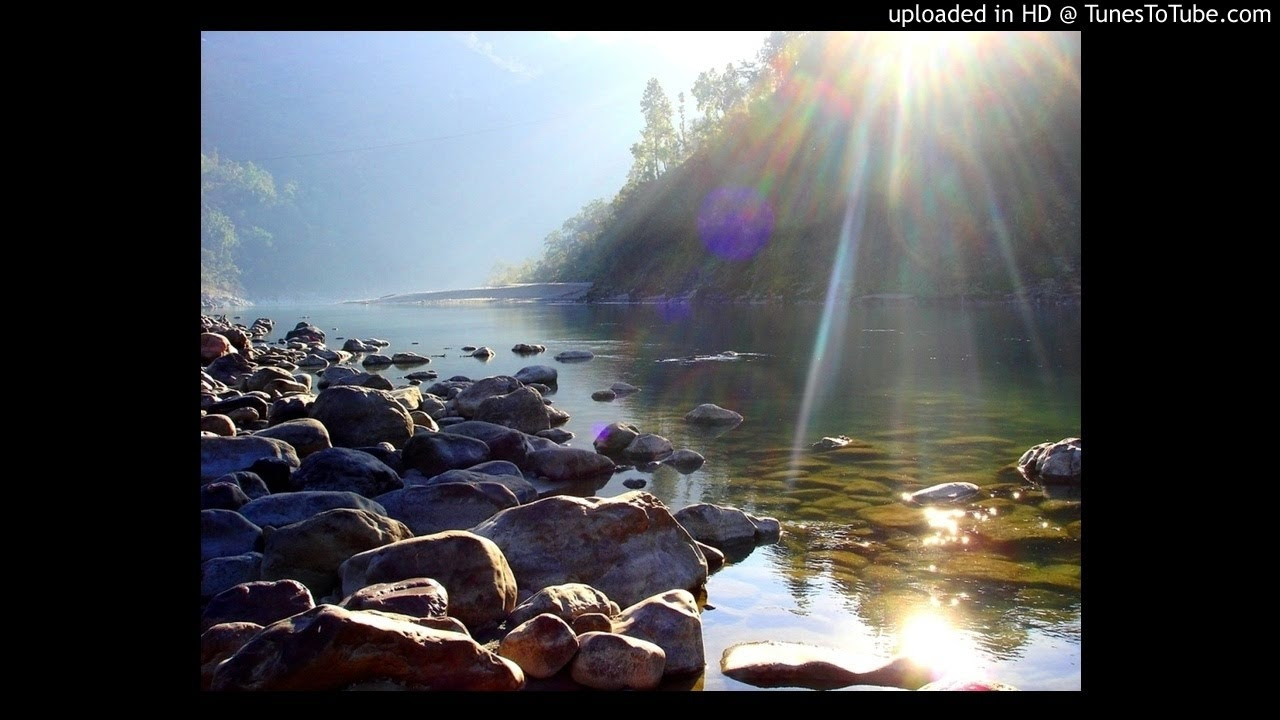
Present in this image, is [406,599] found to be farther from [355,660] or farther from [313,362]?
[313,362]

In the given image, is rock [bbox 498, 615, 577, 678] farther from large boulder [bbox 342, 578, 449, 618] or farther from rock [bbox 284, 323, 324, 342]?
rock [bbox 284, 323, 324, 342]

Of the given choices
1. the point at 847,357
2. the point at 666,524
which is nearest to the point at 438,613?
the point at 666,524

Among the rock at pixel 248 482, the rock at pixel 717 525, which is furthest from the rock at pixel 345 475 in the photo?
the rock at pixel 717 525

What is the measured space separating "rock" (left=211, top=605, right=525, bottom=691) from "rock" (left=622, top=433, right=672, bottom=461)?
7686 mm

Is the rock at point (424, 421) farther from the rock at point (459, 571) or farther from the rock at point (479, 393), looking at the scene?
the rock at point (459, 571)

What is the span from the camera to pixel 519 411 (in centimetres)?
1459

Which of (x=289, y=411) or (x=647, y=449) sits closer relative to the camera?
(x=647, y=449)

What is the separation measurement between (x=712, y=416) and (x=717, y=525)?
728cm

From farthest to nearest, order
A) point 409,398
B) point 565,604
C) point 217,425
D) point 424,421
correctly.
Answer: point 409,398
point 424,421
point 217,425
point 565,604

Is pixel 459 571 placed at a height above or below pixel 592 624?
above

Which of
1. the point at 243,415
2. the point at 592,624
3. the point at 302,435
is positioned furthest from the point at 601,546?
the point at 243,415

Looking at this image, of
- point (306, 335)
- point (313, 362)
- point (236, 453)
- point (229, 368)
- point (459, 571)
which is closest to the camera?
point (459, 571)
